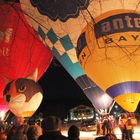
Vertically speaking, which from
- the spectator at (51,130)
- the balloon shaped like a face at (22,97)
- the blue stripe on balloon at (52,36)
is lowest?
the spectator at (51,130)

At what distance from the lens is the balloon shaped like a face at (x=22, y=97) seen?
29.0ft

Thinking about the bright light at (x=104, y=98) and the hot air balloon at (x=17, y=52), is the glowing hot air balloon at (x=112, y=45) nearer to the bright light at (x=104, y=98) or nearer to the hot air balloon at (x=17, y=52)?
the bright light at (x=104, y=98)

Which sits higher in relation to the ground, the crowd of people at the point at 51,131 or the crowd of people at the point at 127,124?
the crowd of people at the point at 127,124

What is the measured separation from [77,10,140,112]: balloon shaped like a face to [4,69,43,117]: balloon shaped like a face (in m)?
3.09

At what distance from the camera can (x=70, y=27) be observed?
688cm

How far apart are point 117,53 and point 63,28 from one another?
1.65 meters

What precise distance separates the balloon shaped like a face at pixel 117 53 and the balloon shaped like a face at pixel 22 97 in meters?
3.09

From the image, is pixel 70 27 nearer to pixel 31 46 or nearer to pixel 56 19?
pixel 56 19

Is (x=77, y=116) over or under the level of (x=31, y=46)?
→ under

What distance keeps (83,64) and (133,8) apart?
129 cm

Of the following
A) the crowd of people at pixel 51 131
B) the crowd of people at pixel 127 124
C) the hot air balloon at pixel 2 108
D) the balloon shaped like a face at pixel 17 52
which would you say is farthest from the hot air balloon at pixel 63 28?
the hot air balloon at pixel 2 108

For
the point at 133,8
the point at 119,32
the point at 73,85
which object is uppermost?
the point at 73,85

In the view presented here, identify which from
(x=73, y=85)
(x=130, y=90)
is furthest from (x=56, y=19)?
(x=73, y=85)

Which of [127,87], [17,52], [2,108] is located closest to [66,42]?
[127,87]
